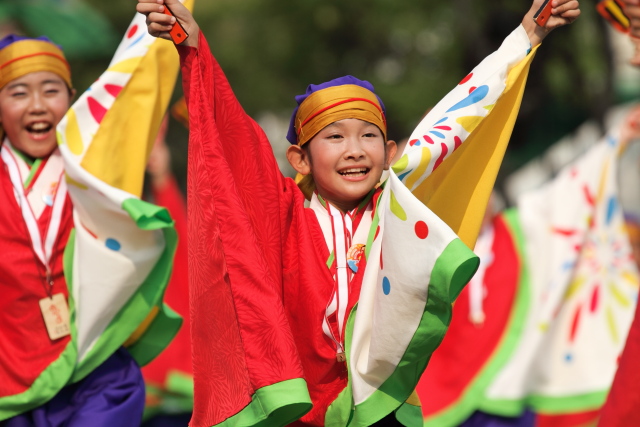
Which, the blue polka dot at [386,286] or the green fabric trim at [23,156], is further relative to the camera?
the green fabric trim at [23,156]

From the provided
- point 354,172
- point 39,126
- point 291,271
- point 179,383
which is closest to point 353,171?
point 354,172

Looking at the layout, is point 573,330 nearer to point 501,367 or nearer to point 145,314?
point 501,367

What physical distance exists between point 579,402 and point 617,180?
1.15 meters

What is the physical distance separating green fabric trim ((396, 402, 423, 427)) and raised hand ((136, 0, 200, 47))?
116 centimetres

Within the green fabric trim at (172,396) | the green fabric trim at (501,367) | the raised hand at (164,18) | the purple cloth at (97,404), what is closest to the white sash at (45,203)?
the purple cloth at (97,404)

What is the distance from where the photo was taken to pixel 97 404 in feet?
12.0

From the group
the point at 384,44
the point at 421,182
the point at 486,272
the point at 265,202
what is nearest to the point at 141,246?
the point at 265,202

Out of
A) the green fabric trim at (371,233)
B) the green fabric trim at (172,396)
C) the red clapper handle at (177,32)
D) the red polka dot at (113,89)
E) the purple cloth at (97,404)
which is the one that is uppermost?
the red clapper handle at (177,32)

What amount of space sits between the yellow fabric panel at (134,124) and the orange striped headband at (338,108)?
32.9 inches

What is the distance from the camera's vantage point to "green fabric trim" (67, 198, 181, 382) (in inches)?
140

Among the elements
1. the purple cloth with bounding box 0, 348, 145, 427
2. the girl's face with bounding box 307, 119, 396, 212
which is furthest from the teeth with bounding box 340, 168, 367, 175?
the purple cloth with bounding box 0, 348, 145, 427

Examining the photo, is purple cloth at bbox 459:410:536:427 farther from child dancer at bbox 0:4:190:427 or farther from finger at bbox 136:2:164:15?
finger at bbox 136:2:164:15

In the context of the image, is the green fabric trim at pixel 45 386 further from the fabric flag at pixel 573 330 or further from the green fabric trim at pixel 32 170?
the fabric flag at pixel 573 330

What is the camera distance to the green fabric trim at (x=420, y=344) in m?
2.65
